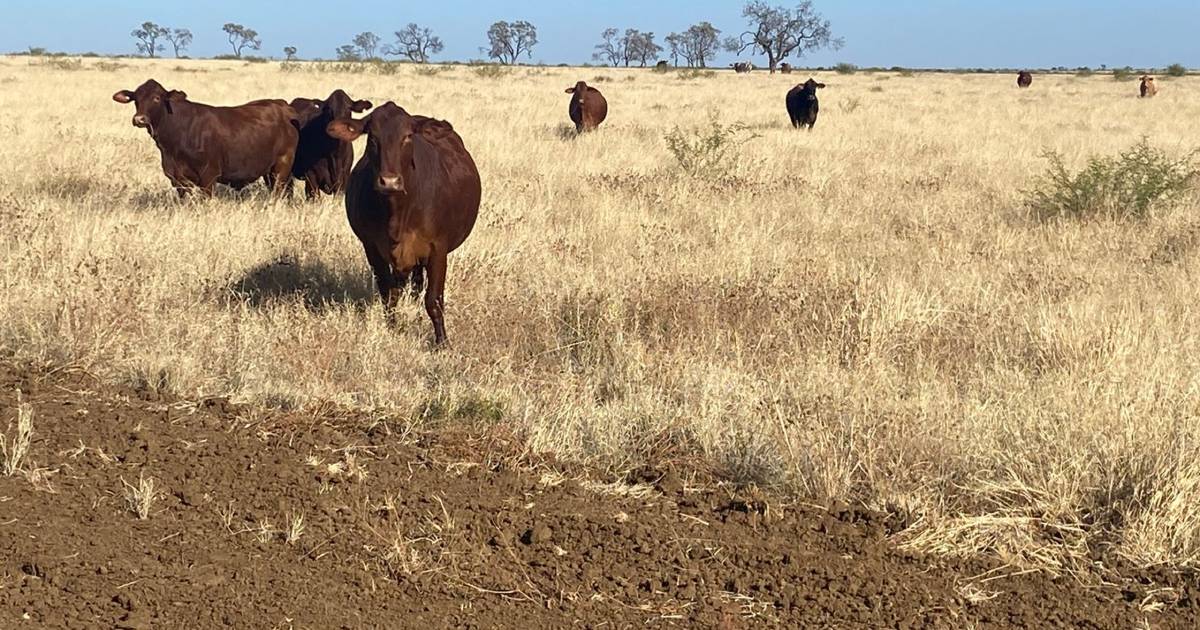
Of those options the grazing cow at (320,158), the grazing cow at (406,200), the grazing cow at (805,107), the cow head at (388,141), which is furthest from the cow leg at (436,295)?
the grazing cow at (805,107)

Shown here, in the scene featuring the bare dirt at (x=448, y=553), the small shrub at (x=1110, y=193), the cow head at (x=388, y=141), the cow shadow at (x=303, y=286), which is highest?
the cow head at (x=388, y=141)

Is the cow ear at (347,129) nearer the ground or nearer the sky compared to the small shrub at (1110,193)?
nearer the sky

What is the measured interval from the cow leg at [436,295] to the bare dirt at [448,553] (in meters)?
1.96

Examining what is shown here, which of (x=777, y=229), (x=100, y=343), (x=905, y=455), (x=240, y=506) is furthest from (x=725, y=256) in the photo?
(x=240, y=506)

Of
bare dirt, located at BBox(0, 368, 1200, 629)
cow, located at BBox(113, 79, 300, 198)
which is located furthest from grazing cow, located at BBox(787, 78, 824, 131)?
bare dirt, located at BBox(0, 368, 1200, 629)

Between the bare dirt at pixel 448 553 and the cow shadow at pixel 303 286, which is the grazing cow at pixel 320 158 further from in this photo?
the bare dirt at pixel 448 553

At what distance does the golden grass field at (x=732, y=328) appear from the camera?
4.10 metres

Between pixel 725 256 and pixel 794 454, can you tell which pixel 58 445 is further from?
pixel 725 256

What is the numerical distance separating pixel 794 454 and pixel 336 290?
436cm

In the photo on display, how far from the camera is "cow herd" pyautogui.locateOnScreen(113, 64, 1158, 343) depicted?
19.8ft

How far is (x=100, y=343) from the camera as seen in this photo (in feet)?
18.4

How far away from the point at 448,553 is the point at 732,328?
10.7ft

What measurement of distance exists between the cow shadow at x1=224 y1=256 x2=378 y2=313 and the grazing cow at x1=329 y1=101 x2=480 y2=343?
1.78 feet

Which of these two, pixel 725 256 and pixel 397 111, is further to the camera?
pixel 725 256
